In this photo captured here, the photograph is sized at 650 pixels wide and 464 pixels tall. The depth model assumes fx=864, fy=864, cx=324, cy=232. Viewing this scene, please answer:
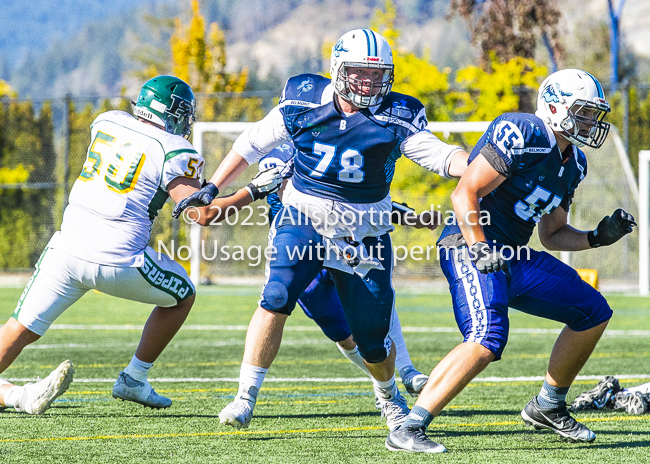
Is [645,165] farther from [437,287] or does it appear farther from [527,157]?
[527,157]

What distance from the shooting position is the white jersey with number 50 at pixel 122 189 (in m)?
4.43

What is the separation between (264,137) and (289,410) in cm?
166

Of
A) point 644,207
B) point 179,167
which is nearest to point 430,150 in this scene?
point 179,167

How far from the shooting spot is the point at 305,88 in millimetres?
4387

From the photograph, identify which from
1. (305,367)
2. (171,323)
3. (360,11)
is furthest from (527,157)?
(360,11)

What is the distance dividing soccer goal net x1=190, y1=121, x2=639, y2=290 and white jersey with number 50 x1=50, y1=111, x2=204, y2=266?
1088 cm

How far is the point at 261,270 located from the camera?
18.6 metres

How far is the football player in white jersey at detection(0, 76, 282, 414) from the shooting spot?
439 centimetres

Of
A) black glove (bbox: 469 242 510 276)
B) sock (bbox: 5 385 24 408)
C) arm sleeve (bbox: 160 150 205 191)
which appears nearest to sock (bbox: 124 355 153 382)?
sock (bbox: 5 385 24 408)

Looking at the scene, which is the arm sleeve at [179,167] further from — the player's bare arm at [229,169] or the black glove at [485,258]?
the black glove at [485,258]

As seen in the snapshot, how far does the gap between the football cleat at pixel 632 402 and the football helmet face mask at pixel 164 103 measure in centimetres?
299

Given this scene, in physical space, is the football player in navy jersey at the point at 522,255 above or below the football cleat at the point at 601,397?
above

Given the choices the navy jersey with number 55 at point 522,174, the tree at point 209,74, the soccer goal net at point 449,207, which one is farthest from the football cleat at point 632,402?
the tree at point 209,74

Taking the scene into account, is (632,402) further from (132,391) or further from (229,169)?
(132,391)
